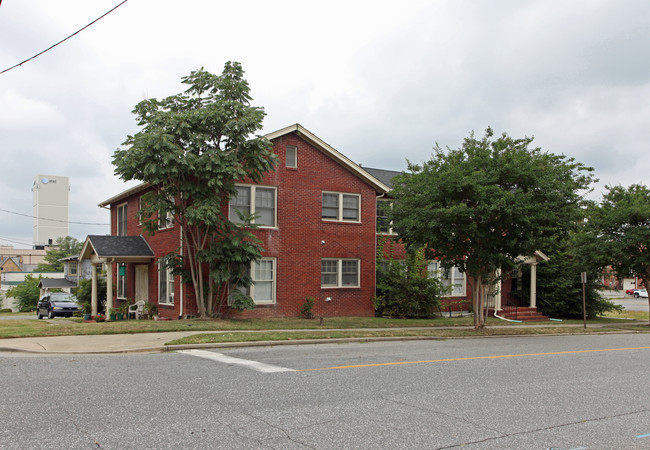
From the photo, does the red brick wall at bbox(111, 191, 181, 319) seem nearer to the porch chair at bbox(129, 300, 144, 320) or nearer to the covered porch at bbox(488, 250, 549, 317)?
the porch chair at bbox(129, 300, 144, 320)

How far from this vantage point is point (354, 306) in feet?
79.0

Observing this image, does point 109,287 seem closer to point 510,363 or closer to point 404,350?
point 404,350

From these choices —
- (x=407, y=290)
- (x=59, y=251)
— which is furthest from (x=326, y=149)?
(x=59, y=251)

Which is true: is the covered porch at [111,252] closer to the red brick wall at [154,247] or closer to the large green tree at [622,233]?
the red brick wall at [154,247]

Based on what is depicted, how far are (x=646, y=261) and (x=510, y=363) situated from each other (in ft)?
56.0

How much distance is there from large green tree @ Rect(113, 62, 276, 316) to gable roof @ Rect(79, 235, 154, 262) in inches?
142

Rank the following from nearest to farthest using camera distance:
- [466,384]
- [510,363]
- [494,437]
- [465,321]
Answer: [494,437], [466,384], [510,363], [465,321]

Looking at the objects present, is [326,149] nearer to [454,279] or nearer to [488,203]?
[488,203]

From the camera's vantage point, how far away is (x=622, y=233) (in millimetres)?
25578

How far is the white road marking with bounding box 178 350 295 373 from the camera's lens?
10.0 m

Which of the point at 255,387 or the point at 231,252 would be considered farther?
the point at 231,252

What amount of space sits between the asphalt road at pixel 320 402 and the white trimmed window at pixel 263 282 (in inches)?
369

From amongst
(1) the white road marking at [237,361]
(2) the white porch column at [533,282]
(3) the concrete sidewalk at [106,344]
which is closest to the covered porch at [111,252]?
(3) the concrete sidewalk at [106,344]

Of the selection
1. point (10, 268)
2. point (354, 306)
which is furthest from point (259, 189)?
point (10, 268)
